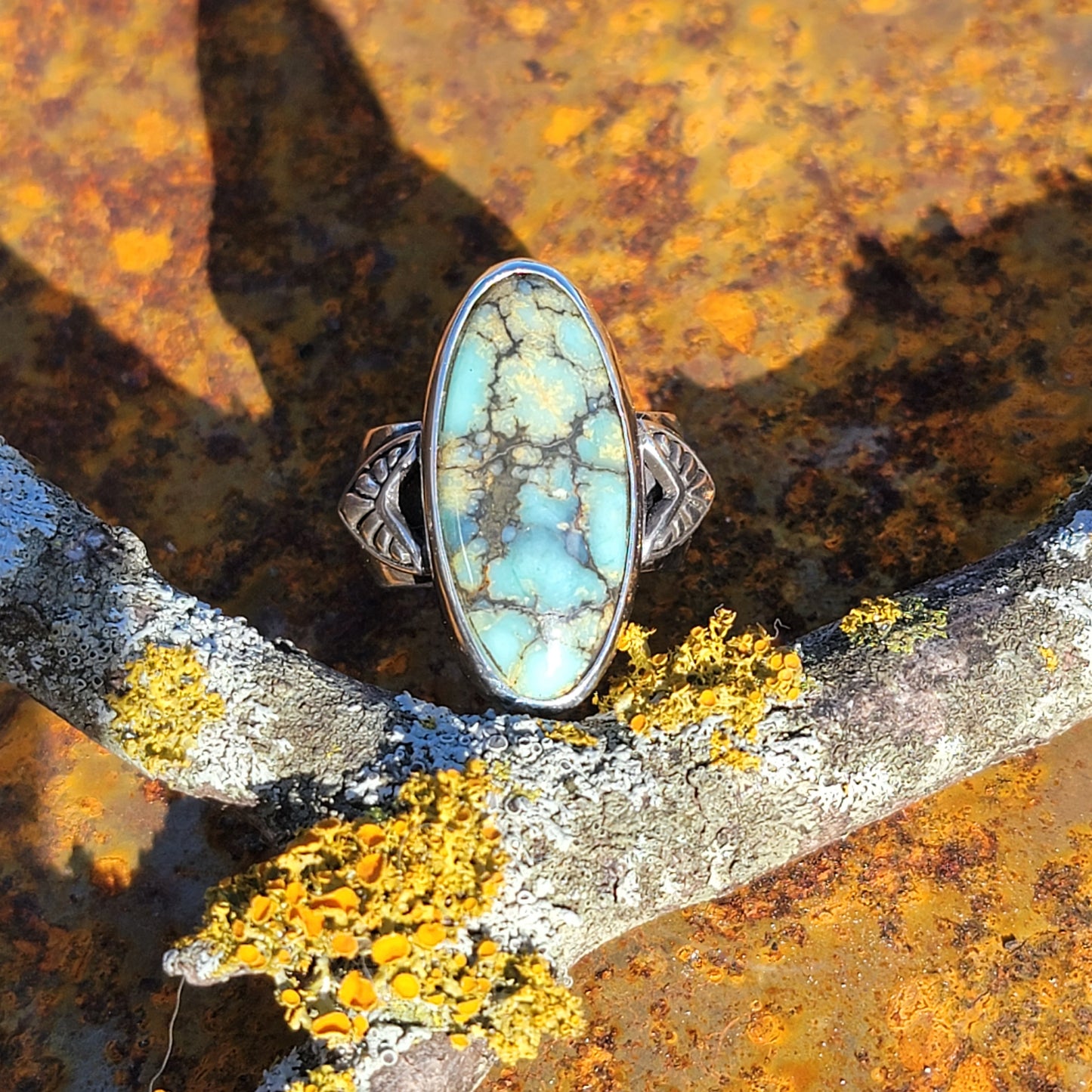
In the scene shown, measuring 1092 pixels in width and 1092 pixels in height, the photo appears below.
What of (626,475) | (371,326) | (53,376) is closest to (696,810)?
(626,475)

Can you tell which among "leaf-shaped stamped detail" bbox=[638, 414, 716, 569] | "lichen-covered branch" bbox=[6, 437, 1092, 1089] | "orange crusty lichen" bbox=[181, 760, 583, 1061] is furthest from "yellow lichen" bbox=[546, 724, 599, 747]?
"leaf-shaped stamped detail" bbox=[638, 414, 716, 569]

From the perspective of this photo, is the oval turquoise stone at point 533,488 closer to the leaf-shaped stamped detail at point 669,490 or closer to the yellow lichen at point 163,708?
the leaf-shaped stamped detail at point 669,490

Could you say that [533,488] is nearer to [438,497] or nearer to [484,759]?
[438,497]

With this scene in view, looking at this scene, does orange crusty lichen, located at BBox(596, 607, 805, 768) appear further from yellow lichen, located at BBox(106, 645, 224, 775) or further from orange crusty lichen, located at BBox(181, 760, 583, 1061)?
yellow lichen, located at BBox(106, 645, 224, 775)

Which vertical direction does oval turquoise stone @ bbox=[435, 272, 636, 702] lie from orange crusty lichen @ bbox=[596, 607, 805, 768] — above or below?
above

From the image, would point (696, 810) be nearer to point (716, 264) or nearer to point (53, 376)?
point (716, 264)

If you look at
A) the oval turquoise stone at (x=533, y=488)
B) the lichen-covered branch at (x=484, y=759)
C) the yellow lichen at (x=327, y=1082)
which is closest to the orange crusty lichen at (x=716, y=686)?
the lichen-covered branch at (x=484, y=759)
